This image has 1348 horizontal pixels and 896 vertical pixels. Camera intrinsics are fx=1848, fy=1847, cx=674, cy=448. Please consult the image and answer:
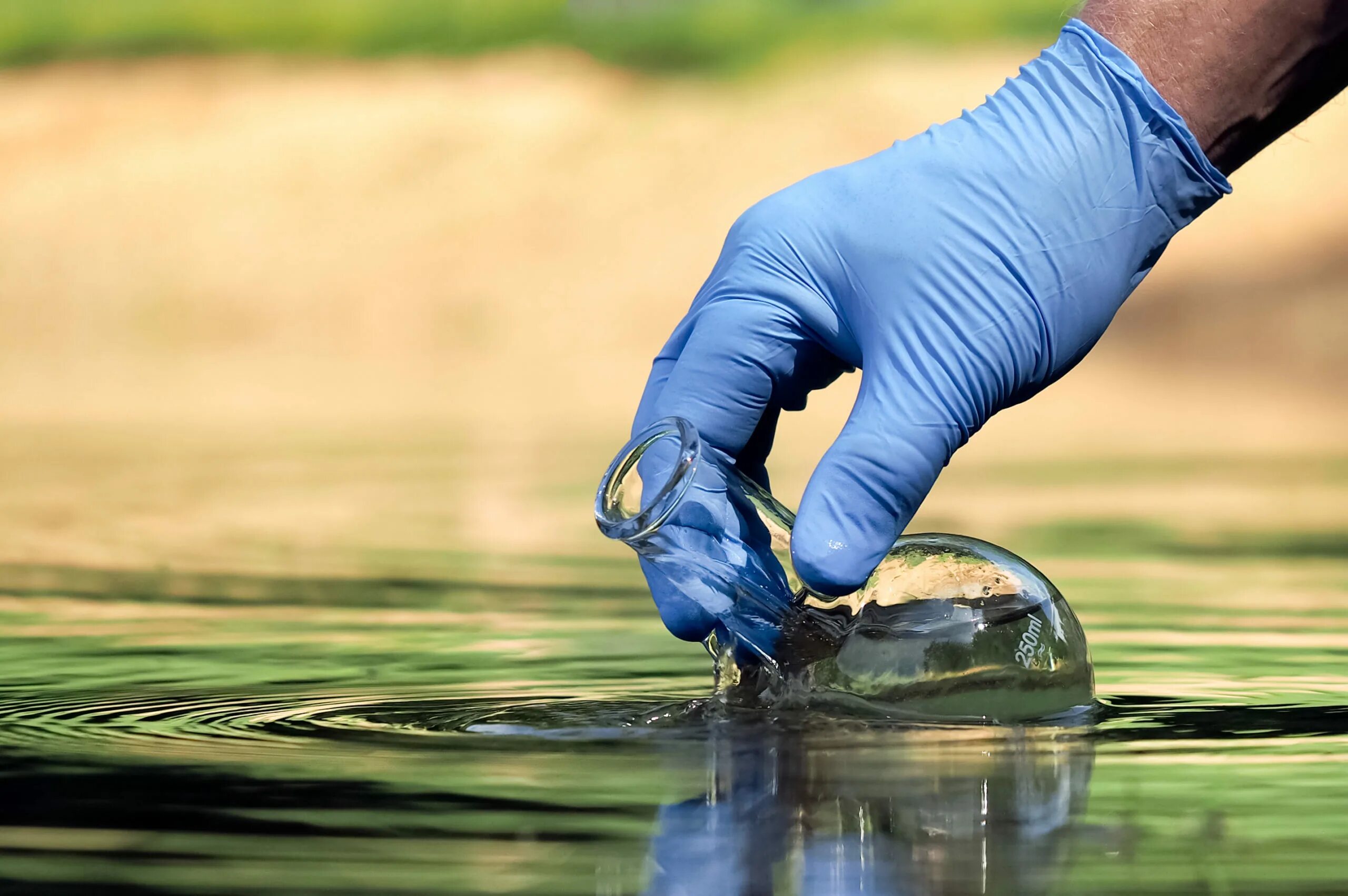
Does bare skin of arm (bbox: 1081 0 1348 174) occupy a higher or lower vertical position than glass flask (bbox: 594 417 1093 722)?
higher

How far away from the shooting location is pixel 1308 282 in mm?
11164

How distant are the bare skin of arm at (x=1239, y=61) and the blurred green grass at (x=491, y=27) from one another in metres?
12.7

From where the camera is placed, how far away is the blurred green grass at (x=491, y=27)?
47.2ft

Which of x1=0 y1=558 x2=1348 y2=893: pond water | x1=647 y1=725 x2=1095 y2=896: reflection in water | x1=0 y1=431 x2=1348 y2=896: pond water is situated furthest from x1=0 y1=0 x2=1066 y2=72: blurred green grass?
x1=647 y1=725 x2=1095 y2=896: reflection in water

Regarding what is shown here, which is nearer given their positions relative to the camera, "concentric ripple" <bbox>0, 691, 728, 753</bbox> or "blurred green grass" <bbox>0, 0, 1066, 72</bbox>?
"concentric ripple" <bbox>0, 691, 728, 753</bbox>

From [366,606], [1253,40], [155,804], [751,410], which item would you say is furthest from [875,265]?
[366,606]

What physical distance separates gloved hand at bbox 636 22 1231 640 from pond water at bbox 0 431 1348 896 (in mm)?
275

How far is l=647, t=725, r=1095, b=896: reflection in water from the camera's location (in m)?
1.00

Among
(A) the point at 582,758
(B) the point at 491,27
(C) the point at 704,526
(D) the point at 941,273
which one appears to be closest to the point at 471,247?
(B) the point at 491,27

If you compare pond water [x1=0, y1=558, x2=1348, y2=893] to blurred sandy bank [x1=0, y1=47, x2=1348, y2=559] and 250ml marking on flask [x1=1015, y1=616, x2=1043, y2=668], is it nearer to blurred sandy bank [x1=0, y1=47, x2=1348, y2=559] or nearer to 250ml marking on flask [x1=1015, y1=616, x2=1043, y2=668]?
250ml marking on flask [x1=1015, y1=616, x2=1043, y2=668]

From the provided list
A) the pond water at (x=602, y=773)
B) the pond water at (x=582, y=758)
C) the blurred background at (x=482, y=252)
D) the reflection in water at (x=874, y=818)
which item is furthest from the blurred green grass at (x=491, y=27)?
the reflection in water at (x=874, y=818)

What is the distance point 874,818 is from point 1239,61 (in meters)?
0.91

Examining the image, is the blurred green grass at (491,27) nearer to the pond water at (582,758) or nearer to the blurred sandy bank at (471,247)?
the blurred sandy bank at (471,247)

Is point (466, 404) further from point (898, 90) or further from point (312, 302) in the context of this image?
point (898, 90)
